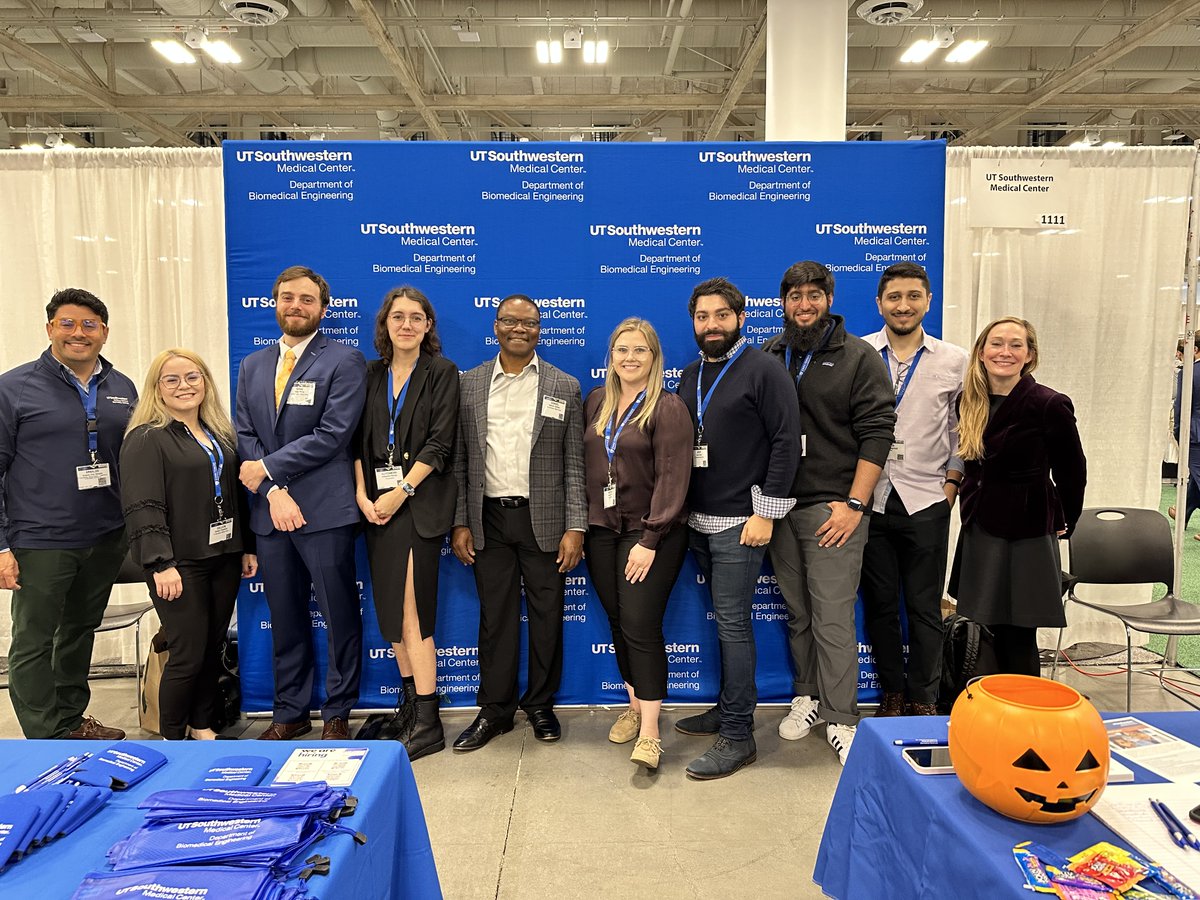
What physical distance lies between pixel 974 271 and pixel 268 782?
423 cm

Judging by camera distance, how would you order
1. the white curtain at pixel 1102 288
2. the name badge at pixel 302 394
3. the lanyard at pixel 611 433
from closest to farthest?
the lanyard at pixel 611 433, the name badge at pixel 302 394, the white curtain at pixel 1102 288

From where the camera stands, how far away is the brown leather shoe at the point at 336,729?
312 centimetres

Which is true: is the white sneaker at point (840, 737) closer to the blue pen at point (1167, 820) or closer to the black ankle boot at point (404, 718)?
the black ankle boot at point (404, 718)

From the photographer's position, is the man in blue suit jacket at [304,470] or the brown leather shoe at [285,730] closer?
the man in blue suit jacket at [304,470]

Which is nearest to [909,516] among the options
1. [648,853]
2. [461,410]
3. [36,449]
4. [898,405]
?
[898,405]

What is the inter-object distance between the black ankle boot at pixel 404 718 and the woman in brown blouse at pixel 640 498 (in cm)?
94

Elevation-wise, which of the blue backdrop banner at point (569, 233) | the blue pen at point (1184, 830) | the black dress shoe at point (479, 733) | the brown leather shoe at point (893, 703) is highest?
the blue backdrop banner at point (569, 233)

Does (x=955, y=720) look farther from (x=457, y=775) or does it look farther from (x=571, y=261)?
(x=571, y=261)

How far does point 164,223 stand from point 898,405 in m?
3.78

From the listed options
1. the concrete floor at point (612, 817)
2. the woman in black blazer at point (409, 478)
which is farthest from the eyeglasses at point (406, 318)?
the concrete floor at point (612, 817)

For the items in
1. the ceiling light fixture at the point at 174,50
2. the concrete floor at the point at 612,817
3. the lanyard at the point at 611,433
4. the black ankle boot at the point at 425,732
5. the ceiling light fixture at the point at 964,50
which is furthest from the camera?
the ceiling light fixture at the point at 964,50

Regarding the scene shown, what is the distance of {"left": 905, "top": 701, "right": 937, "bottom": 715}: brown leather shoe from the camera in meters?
3.17

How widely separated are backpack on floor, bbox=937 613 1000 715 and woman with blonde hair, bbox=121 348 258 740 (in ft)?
9.36

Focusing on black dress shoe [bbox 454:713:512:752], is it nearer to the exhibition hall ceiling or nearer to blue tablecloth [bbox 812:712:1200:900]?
blue tablecloth [bbox 812:712:1200:900]
